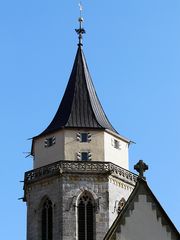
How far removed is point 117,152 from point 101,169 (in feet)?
5.46

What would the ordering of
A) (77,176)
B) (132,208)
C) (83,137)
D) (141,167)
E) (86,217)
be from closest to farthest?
(132,208) < (141,167) < (86,217) < (77,176) < (83,137)

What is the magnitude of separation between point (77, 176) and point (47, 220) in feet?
6.99

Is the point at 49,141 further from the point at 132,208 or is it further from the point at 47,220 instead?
the point at 132,208

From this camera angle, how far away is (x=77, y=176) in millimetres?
39406

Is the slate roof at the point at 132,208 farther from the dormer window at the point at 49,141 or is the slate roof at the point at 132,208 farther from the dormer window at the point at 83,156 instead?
the dormer window at the point at 49,141

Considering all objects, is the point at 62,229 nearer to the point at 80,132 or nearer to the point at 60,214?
the point at 60,214

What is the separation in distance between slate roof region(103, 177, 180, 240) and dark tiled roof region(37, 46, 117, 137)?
15094 mm

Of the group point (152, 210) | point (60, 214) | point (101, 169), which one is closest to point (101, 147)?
point (101, 169)

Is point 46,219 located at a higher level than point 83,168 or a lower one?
lower

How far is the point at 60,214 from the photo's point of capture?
126ft

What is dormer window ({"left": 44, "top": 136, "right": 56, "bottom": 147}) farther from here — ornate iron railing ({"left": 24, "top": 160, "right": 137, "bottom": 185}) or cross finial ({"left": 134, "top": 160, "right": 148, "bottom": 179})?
cross finial ({"left": 134, "top": 160, "right": 148, "bottom": 179})

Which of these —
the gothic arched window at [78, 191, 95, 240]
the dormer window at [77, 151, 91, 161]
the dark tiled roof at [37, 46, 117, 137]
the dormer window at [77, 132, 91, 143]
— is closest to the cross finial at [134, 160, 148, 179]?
the gothic arched window at [78, 191, 95, 240]

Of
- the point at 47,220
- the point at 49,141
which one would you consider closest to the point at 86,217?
the point at 47,220

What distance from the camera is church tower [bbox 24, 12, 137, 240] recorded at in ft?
127
